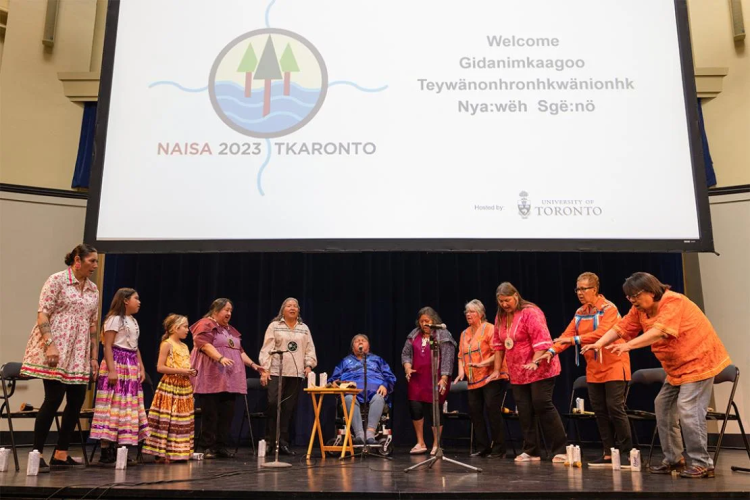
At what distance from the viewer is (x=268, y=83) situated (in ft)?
19.6

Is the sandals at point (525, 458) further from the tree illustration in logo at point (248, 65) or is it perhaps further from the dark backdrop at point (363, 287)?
the tree illustration in logo at point (248, 65)

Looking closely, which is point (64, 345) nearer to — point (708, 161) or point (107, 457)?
point (107, 457)

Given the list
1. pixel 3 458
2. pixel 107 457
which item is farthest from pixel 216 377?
pixel 3 458

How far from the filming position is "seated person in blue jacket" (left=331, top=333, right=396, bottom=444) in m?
5.93

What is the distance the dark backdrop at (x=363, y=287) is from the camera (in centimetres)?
718

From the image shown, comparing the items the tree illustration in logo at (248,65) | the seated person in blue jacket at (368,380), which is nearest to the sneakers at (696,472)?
the seated person in blue jacket at (368,380)

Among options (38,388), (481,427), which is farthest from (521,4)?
(38,388)

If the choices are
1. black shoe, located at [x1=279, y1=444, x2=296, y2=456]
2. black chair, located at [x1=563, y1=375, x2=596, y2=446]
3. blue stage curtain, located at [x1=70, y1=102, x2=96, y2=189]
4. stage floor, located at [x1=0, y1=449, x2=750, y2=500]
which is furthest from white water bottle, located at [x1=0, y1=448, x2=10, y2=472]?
black chair, located at [x1=563, y1=375, x2=596, y2=446]

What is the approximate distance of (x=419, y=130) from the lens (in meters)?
5.71

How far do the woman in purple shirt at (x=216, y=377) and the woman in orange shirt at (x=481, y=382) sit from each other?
180 cm

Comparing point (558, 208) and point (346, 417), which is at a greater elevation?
point (558, 208)

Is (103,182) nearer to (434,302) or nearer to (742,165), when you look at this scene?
(434,302)

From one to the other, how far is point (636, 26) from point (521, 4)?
1.05 metres

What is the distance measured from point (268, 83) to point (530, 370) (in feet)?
11.1
